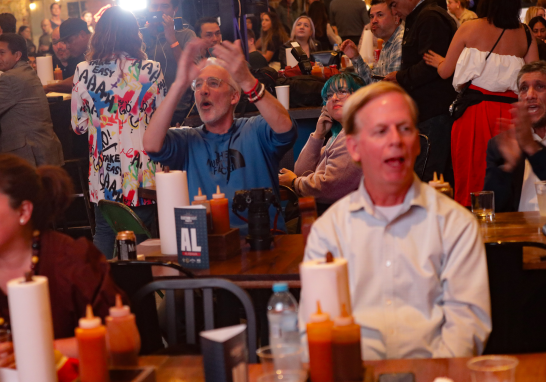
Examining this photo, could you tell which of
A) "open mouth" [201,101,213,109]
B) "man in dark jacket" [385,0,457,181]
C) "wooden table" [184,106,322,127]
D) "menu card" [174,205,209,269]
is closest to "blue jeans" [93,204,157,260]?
"open mouth" [201,101,213,109]

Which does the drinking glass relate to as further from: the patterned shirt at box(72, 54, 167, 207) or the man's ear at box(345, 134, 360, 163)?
the patterned shirt at box(72, 54, 167, 207)

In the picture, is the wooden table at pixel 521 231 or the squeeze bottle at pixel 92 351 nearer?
the squeeze bottle at pixel 92 351

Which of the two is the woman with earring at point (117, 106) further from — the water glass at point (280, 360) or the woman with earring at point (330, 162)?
the water glass at point (280, 360)

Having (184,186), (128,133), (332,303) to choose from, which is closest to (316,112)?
(128,133)

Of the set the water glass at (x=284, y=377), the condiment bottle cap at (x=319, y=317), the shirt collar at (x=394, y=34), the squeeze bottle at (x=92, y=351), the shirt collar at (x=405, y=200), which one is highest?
the shirt collar at (x=394, y=34)

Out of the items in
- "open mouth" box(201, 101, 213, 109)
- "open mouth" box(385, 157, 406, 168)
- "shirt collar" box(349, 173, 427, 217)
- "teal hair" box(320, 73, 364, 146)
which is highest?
"teal hair" box(320, 73, 364, 146)

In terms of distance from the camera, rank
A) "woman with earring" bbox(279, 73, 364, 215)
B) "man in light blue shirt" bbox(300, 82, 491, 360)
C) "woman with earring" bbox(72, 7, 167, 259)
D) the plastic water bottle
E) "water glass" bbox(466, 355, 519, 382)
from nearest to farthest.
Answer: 1. "water glass" bbox(466, 355, 519, 382)
2. the plastic water bottle
3. "man in light blue shirt" bbox(300, 82, 491, 360)
4. "woman with earring" bbox(279, 73, 364, 215)
5. "woman with earring" bbox(72, 7, 167, 259)

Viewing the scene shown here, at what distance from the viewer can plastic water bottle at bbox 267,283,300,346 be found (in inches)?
62.5

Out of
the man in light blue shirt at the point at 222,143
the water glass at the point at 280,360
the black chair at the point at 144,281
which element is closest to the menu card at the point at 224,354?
the water glass at the point at 280,360

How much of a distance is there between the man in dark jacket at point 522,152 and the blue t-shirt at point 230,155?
0.96m

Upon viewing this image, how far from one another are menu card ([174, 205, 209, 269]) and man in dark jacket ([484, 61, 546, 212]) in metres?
1.44

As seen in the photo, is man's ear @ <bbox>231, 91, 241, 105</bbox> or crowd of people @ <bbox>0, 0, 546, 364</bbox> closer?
crowd of people @ <bbox>0, 0, 546, 364</bbox>

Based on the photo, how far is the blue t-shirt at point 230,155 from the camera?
3248 mm

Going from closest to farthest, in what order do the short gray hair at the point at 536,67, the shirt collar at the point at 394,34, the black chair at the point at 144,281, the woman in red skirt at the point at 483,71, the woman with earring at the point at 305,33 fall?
the black chair at the point at 144,281, the short gray hair at the point at 536,67, the woman in red skirt at the point at 483,71, the shirt collar at the point at 394,34, the woman with earring at the point at 305,33
